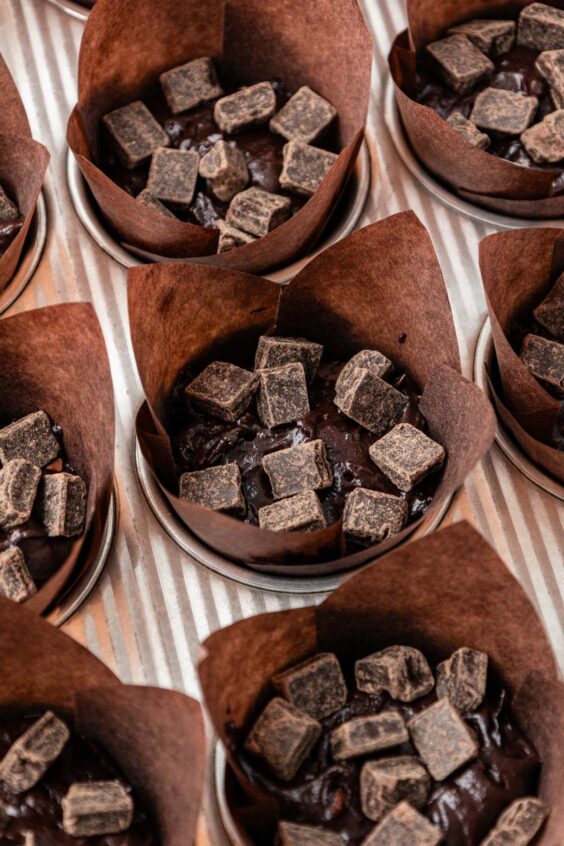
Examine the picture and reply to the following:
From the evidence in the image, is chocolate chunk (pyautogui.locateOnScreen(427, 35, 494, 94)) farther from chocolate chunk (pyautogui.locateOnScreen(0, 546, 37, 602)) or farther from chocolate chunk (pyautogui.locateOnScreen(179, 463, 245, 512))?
chocolate chunk (pyautogui.locateOnScreen(0, 546, 37, 602))

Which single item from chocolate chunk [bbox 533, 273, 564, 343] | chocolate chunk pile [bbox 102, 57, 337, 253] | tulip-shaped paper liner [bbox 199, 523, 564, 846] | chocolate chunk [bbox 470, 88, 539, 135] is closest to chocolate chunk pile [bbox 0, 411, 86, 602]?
tulip-shaped paper liner [bbox 199, 523, 564, 846]

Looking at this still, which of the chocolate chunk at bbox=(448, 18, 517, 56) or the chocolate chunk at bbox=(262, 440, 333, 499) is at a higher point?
the chocolate chunk at bbox=(448, 18, 517, 56)

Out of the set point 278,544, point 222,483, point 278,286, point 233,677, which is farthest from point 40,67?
point 233,677

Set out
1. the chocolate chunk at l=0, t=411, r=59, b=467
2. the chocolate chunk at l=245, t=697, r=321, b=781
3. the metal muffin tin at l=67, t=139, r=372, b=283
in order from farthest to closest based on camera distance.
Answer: the metal muffin tin at l=67, t=139, r=372, b=283, the chocolate chunk at l=0, t=411, r=59, b=467, the chocolate chunk at l=245, t=697, r=321, b=781

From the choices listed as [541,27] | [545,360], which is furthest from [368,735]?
[541,27]

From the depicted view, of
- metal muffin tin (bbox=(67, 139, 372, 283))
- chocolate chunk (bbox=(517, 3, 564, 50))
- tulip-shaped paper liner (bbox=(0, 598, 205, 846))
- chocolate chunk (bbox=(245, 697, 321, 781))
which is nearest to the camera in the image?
tulip-shaped paper liner (bbox=(0, 598, 205, 846))

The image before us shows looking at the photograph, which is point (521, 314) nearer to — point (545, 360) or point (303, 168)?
point (545, 360)

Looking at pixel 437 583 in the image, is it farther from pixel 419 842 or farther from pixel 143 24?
pixel 143 24
